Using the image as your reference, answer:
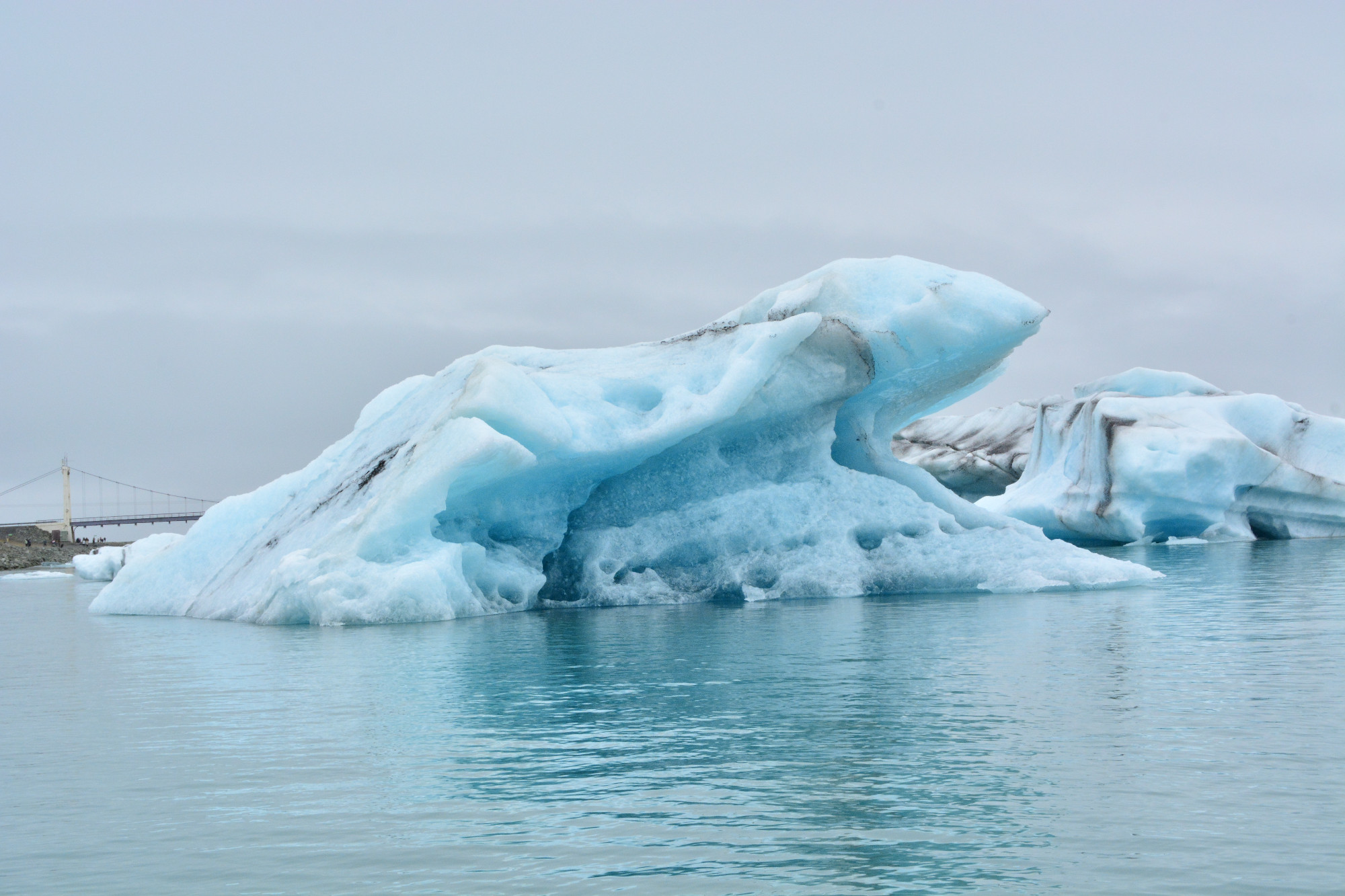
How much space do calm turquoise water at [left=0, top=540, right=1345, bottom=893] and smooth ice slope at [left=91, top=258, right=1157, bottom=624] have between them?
354 cm

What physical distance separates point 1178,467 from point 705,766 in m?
23.3

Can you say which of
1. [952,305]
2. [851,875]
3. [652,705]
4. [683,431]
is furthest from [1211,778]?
[952,305]

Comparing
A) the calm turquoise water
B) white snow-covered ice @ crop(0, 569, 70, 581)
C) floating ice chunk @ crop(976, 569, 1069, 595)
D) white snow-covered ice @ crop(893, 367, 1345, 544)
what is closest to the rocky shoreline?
white snow-covered ice @ crop(0, 569, 70, 581)

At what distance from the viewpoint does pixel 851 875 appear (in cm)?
343

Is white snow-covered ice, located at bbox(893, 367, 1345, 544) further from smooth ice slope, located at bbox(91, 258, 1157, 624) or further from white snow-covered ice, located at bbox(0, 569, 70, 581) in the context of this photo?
white snow-covered ice, located at bbox(0, 569, 70, 581)

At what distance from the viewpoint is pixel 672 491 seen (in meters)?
15.3

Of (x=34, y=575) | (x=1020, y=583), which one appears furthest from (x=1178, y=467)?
(x=34, y=575)

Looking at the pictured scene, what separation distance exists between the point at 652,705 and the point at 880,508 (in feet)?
28.4

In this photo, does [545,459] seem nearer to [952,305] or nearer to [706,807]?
[952,305]

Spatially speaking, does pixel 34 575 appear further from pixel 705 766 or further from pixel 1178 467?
pixel 705 766

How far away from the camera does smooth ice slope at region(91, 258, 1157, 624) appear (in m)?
12.7

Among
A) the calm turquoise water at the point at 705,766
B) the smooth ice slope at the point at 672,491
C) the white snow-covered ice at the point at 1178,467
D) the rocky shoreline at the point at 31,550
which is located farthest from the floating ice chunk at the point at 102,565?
the calm turquoise water at the point at 705,766

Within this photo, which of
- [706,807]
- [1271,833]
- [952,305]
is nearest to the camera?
[1271,833]

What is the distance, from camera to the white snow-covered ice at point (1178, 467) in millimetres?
25906
